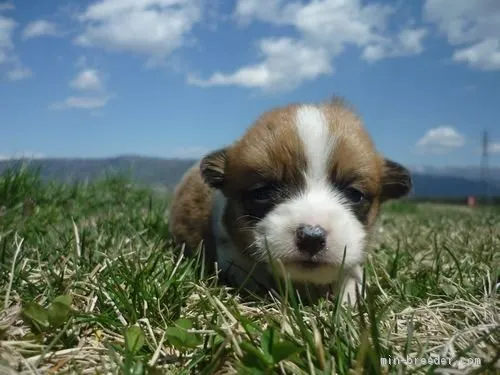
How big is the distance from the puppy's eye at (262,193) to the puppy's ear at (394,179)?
3.38ft

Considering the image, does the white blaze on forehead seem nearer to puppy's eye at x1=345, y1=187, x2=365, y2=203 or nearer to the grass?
puppy's eye at x1=345, y1=187, x2=365, y2=203

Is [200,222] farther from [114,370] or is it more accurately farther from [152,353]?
[114,370]

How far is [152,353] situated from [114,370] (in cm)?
42

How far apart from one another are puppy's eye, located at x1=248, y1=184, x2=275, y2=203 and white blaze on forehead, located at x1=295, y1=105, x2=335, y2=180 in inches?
11.0

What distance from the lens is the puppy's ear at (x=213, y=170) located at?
164 inches

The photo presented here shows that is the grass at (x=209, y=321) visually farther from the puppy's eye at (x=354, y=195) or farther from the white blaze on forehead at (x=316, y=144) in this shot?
the white blaze on forehead at (x=316, y=144)

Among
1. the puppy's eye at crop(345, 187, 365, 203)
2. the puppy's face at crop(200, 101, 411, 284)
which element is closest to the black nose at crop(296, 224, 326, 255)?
the puppy's face at crop(200, 101, 411, 284)

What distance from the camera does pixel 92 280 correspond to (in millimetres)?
3193

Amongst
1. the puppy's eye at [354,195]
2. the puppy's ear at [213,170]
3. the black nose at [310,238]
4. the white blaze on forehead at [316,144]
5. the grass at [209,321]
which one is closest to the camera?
the grass at [209,321]

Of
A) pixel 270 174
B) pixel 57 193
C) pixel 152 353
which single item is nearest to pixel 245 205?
pixel 270 174

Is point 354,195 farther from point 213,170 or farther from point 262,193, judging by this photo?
point 213,170

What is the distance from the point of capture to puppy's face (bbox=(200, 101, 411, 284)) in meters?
3.37

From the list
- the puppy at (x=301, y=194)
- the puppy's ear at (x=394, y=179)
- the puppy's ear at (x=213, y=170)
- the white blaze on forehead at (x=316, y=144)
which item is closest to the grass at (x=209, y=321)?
the puppy at (x=301, y=194)

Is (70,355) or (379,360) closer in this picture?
(379,360)
